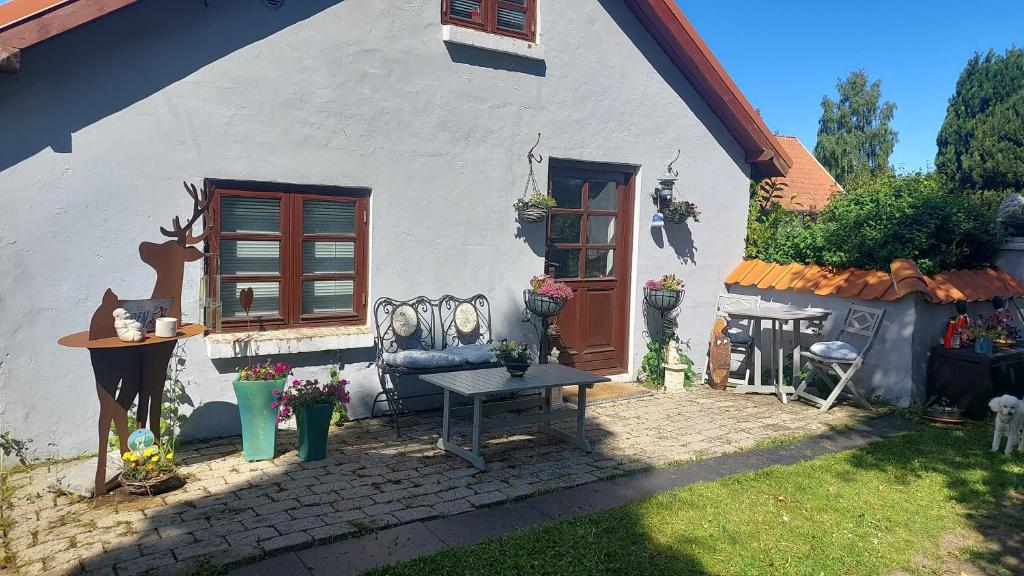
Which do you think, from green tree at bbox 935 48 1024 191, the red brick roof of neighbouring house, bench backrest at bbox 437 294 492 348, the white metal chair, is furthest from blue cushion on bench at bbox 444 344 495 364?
green tree at bbox 935 48 1024 191

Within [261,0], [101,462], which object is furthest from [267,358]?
[261,0]

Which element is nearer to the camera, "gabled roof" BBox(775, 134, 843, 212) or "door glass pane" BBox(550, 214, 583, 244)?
"door glass pane" BBox(550, 214, 583, 244)

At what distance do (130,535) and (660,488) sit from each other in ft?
11.8

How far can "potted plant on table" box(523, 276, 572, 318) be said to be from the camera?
7.42 metres

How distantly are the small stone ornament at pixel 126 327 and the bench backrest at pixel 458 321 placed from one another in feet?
10.1

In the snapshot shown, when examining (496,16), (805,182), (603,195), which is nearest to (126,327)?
(496,16)

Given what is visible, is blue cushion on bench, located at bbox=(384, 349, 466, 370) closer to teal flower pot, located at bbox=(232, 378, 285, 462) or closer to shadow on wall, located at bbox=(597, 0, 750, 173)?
teal flower pot, located at bbox=(232, 378, 285, 462)

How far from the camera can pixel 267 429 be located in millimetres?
5488

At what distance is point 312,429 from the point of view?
18.0ft

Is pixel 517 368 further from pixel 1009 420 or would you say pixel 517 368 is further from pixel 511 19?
pixel 1009 420

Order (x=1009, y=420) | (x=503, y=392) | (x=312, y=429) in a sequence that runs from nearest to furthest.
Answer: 1. (x=503, y=392)
2. (x=312, y=429)
3. (x=1009, y=420)

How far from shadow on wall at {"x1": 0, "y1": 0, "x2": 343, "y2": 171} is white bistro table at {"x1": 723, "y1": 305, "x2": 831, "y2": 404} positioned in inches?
239

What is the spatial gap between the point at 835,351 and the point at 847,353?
12 cm

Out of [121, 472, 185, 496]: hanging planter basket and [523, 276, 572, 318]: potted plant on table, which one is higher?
[523, 276, 572, 318]: potted plant on table
